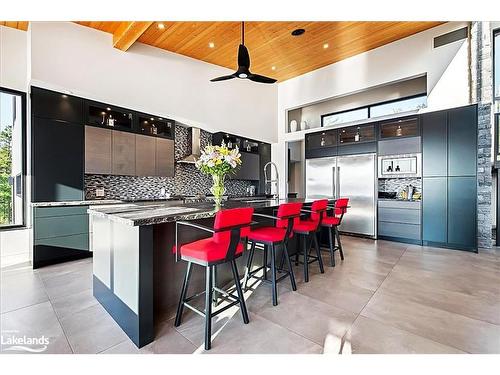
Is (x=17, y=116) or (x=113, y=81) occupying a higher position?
(x=113, y=81)

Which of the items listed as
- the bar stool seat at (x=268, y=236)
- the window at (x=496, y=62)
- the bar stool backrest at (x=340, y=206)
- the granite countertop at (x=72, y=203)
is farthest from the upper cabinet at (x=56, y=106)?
the window at (x=496, y=62)

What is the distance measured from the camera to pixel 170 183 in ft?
17.5

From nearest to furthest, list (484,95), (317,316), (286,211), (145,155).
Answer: (317,316) < (286,211) < (484,95) < (145,155)

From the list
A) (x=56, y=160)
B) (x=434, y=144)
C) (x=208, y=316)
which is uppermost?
(x=434, y=144)

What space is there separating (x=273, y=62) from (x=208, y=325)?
218 inches

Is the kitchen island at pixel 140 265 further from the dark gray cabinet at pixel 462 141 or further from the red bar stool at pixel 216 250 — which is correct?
the dark gray cabinet at pixel 462 141

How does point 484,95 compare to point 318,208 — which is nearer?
point 318,208

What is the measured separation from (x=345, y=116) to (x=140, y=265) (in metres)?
6.12

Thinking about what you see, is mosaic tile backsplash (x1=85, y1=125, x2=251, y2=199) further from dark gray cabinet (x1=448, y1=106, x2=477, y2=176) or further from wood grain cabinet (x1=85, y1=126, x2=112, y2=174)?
dark gray cabinet (x1=448, y1=106, x2=477, y2=176)

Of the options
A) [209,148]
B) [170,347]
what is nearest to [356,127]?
[209,148]

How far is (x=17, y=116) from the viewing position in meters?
3.87

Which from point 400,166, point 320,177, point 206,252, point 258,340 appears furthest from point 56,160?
point 400,166

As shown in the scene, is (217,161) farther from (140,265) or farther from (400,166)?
(400,166)
